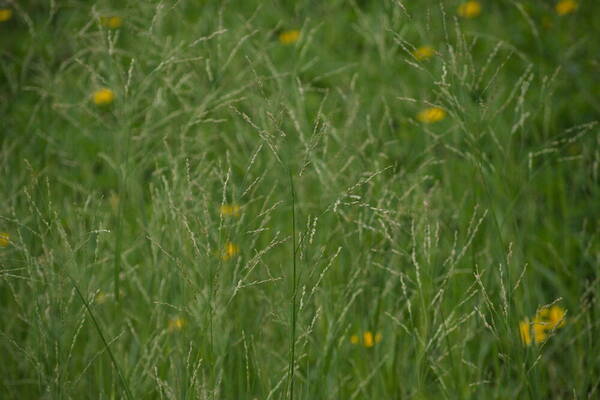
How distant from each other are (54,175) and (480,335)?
1197 millimetres

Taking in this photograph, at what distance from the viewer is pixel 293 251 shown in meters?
0.99

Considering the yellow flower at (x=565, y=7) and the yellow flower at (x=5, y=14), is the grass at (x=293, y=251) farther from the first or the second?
the yellow flower at (x=5, y=14)

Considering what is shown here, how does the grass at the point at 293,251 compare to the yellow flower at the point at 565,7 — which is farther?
the yellow flower at the point at 565,7

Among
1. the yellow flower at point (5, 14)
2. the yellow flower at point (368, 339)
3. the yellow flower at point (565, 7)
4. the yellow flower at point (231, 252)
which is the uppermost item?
the yellow flower at point (565, 7)

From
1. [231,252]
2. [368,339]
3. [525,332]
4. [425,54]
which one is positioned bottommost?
[368,339]

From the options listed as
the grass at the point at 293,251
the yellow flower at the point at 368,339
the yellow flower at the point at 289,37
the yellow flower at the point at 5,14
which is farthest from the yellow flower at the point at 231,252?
the yellow flower at the point at 5,14

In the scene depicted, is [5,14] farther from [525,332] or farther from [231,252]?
[525,332]

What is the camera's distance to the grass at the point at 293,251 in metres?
1.11

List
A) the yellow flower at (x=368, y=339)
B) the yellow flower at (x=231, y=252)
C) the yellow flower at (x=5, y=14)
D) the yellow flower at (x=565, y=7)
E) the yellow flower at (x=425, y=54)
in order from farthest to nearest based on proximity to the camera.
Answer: the yellow flower at (x=5, y=14) < the yellow flower at (x=565, y=7) < the yellow flower at (x=368, y=339) < the yellow flower at (x=425, y=54) < the yellow flower at (x=231, y=252)

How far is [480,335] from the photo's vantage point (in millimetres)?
1559

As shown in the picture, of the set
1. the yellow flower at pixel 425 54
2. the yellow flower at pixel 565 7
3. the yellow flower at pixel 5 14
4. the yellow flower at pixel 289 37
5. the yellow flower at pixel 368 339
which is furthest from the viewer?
the yellow flower at pixel 5 14

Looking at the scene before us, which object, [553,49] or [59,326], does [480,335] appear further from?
[553,49]

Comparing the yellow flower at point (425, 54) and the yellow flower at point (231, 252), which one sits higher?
the yellow flower at point (425, 54)

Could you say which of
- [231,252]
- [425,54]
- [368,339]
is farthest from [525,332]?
[425,54]
